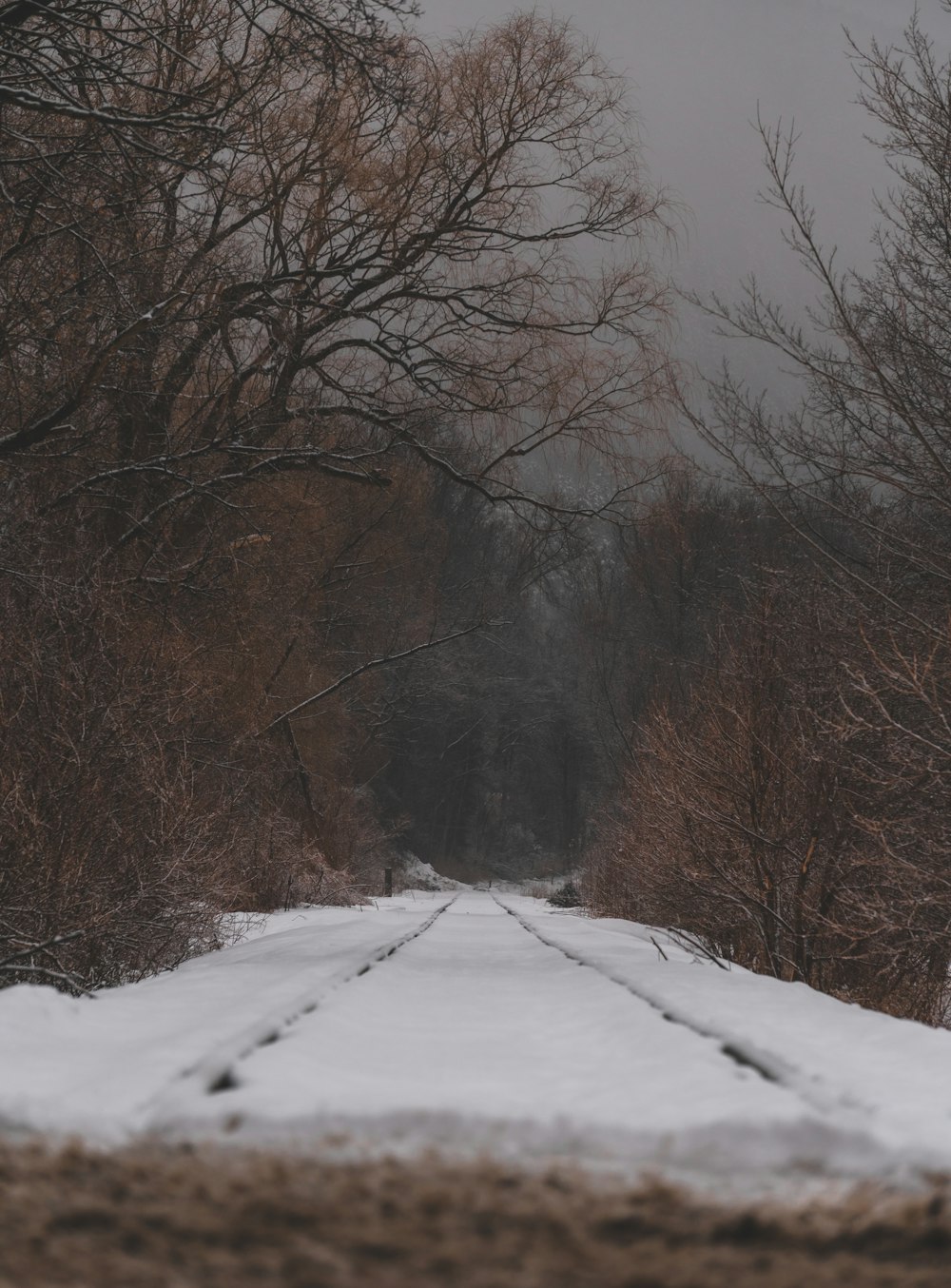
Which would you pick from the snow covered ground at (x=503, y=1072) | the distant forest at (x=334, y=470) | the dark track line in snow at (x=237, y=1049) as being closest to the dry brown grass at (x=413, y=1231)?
the snow covered ground at (x=503, y=1072)

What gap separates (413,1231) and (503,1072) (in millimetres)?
1033

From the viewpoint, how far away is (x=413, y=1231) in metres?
1.38

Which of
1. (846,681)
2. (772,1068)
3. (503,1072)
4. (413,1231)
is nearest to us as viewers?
(413,1231)

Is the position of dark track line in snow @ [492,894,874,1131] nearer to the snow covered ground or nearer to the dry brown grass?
the snow covered ground

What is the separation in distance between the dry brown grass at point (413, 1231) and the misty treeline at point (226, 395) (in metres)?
3.02

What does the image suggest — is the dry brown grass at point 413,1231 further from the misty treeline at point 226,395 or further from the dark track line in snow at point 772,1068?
the misty treeline at point 226,395

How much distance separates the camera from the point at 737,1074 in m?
2.23

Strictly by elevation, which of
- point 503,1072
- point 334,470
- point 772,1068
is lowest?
point 503,1072

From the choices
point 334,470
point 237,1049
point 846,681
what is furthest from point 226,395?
point 237,1049

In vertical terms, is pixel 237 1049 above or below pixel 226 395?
below

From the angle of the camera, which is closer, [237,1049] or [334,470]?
[237,1049]

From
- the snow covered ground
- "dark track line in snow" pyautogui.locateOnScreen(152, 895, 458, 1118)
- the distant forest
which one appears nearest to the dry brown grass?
the snow covered ground

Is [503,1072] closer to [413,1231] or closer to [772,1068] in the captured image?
[772,1068]

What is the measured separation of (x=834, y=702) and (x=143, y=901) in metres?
4.96
